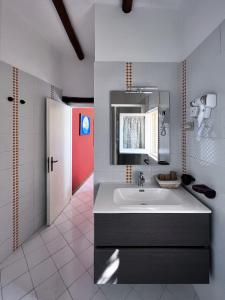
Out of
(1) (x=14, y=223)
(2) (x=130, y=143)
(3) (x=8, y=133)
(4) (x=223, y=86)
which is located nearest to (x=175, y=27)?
(4) (x=223, y=86)

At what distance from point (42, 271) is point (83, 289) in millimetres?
465

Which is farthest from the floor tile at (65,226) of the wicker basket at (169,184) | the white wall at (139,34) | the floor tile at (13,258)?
the white wall at (139,34)

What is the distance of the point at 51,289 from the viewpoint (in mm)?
1497

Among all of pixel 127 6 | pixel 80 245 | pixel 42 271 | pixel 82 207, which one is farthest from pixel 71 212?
pixel 127 6

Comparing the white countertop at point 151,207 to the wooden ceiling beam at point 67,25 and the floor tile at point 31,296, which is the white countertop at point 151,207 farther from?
the wooden ceiling beam at point 67,25

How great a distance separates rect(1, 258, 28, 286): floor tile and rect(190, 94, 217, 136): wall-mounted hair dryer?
6.63 feet

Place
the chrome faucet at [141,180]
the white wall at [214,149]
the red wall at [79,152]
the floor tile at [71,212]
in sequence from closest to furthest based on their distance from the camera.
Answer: the white wall at [214,149], the chrome faucet at [141,180], the floor tile at [71,212], the red wall at [79,152]

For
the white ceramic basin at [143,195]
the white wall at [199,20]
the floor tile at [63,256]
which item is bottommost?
the floor tile at [63,256]

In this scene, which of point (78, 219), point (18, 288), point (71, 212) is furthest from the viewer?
point (71, 212)

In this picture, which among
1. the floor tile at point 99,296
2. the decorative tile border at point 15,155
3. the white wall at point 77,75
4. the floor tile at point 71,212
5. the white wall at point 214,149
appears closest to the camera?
the white wall at point 214,149

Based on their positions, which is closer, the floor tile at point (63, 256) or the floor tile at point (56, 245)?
the floor tile at point (63, 256)

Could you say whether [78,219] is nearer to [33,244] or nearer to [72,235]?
[72,235]

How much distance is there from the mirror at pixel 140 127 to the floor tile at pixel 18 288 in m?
1.30

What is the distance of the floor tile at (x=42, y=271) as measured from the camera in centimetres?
160
